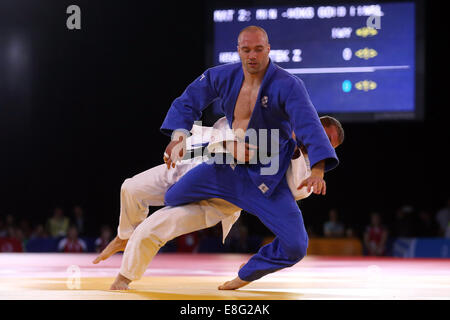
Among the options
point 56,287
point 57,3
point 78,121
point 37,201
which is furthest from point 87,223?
point 56,287

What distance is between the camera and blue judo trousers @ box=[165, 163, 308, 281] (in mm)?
2523

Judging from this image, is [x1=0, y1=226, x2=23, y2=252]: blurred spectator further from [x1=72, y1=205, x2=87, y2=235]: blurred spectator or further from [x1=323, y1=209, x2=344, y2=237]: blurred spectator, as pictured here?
[x1=323, y1=209, x2=344, y2=237]: blurred spectator

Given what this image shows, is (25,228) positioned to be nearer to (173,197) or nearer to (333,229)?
(333,229)

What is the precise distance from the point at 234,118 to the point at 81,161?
629 cm

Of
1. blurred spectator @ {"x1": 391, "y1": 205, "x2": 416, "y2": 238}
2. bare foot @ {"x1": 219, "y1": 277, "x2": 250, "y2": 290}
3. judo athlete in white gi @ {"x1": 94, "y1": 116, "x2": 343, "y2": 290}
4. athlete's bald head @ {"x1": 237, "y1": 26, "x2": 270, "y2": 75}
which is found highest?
athlete's bald head @ {"x1": 237, "y1": 26, "x2": 270, "y2": 75}

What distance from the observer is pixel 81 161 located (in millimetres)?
8688

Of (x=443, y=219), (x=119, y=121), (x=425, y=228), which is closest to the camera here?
(x=443, y=219)

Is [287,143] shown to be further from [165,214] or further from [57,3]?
[57,3]

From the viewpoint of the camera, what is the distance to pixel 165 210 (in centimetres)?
266

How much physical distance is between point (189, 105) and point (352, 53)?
3405mm

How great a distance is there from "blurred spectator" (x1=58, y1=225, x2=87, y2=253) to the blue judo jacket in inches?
191

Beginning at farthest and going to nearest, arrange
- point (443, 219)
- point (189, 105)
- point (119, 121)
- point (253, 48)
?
point (119, 121) → point (443, 219) → point (189, 105) → point (253, 48)

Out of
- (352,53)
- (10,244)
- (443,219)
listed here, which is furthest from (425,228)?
(10,244)

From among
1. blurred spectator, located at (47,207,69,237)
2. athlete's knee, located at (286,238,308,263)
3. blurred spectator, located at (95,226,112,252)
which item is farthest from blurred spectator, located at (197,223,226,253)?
athlete's knee, located at (286,238,308,263)
